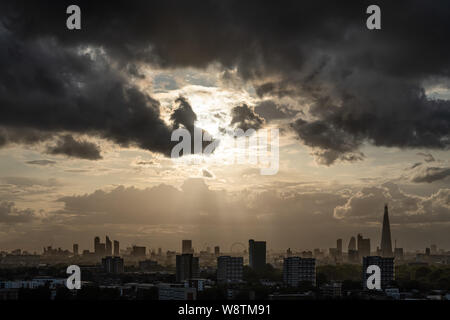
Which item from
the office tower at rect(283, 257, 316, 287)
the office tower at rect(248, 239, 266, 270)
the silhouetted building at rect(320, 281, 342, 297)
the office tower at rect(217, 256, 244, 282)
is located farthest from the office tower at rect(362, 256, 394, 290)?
the office tower at rect(248, 239, 266, 270)

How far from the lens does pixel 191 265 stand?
472 feet

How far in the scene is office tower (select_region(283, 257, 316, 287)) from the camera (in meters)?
125

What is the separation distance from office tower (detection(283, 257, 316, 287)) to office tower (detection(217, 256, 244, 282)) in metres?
11.9

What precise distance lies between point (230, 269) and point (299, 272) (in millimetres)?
16374

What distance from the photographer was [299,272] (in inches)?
4936

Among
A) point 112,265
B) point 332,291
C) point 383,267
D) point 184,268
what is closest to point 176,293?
point 332,291

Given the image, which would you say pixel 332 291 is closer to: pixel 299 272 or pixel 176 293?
pixel 176 293

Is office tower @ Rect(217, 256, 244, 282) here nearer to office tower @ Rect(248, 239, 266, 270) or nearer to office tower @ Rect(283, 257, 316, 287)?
office tower @ Rect(283, 257, 316, 287)
